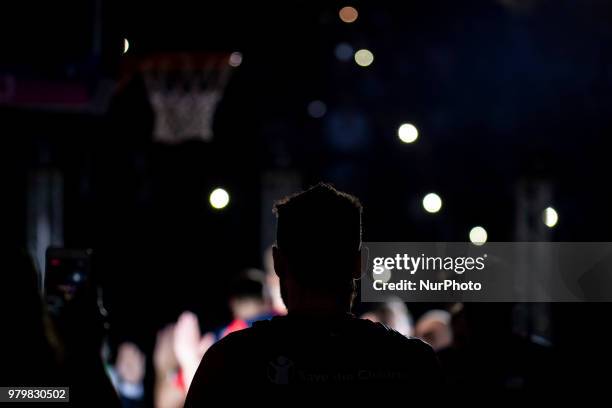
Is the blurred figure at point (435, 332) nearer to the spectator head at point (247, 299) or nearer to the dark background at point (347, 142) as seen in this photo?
the spectator head at point (247, 299)

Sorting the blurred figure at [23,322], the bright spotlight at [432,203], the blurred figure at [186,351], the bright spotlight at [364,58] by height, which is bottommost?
the blurred figure at [186,351]

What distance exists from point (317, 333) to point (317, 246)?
0.18m

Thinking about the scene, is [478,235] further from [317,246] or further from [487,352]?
[317,246]

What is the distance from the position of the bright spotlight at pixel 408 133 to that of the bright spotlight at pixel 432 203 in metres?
0.97

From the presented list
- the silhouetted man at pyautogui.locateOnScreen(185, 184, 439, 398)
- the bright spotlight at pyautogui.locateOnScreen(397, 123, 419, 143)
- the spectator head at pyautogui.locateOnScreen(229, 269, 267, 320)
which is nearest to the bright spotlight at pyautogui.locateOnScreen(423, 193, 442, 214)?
the bright spotlight at pyautogui.locateOnScreen(397, 123, 419, 143)

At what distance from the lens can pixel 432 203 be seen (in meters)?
12.9

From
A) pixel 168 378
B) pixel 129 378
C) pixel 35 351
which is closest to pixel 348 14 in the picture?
pixel 168 378

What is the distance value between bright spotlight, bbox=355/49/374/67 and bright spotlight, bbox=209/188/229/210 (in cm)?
305

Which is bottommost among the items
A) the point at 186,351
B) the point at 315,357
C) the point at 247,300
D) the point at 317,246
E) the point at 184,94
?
the point at 186,351

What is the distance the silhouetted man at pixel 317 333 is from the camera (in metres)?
1.60

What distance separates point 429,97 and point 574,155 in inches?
96.2

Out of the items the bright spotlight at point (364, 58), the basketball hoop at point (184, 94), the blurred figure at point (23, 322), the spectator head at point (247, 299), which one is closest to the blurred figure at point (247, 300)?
the spectator head at point (247, 299)

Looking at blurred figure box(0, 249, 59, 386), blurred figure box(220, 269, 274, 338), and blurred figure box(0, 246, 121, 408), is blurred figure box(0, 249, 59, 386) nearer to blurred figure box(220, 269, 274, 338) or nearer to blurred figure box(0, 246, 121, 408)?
blurred figure box(0, 246, 121, 408)

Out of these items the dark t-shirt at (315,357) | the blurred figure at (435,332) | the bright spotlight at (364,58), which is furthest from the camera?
the bright spotlight at (364,58)
